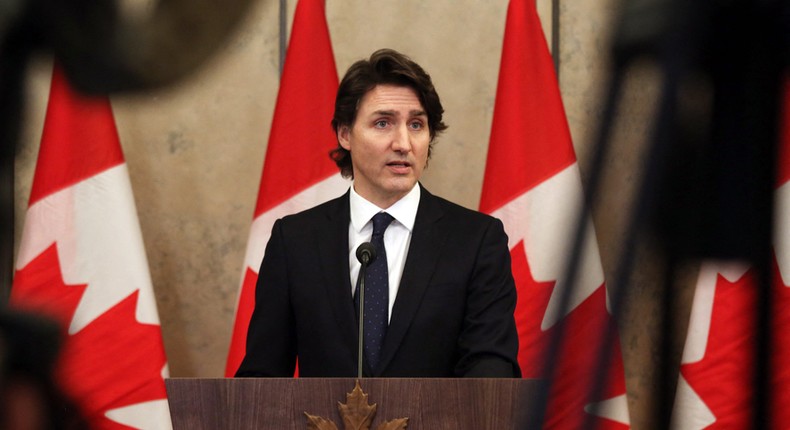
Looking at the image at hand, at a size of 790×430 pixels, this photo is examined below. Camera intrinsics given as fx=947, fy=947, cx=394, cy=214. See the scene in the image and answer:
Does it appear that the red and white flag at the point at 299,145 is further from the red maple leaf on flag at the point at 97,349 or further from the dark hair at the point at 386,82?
the dark hair at the point at 386,82

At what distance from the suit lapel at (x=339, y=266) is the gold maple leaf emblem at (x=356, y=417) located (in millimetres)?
650

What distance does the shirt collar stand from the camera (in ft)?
7.05

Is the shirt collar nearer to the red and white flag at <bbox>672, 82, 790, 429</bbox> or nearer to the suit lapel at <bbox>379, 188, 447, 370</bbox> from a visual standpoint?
the suit lapel at <bbox>379, 188, 447, 370</bbox>

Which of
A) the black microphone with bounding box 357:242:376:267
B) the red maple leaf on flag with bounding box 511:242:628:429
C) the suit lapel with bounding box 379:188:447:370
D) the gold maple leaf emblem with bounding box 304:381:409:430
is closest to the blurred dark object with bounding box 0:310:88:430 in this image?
the suit lapel with bounding box 379:188:447:370

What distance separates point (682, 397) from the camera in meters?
0.33

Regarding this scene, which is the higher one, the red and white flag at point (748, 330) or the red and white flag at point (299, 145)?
the red and white flag at point (299, 145)

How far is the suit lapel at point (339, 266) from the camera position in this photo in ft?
6.46

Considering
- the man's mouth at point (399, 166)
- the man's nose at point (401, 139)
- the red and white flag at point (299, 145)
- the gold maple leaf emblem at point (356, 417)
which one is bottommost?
the gold maple leaf emblem at point (356, 417)

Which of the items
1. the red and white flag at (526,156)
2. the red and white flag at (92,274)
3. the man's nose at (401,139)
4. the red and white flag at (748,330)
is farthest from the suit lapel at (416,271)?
the red and white flag at (748,330)

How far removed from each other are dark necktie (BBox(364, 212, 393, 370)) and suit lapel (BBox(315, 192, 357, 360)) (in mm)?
53

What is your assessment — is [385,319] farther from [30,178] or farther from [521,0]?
[30,178]

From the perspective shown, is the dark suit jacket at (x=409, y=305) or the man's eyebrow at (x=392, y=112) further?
the man's eyebrow at (x=392, y=112)

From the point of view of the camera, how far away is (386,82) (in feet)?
7.32

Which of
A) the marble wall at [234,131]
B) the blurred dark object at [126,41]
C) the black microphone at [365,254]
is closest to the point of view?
the black microphone at [365,254]
